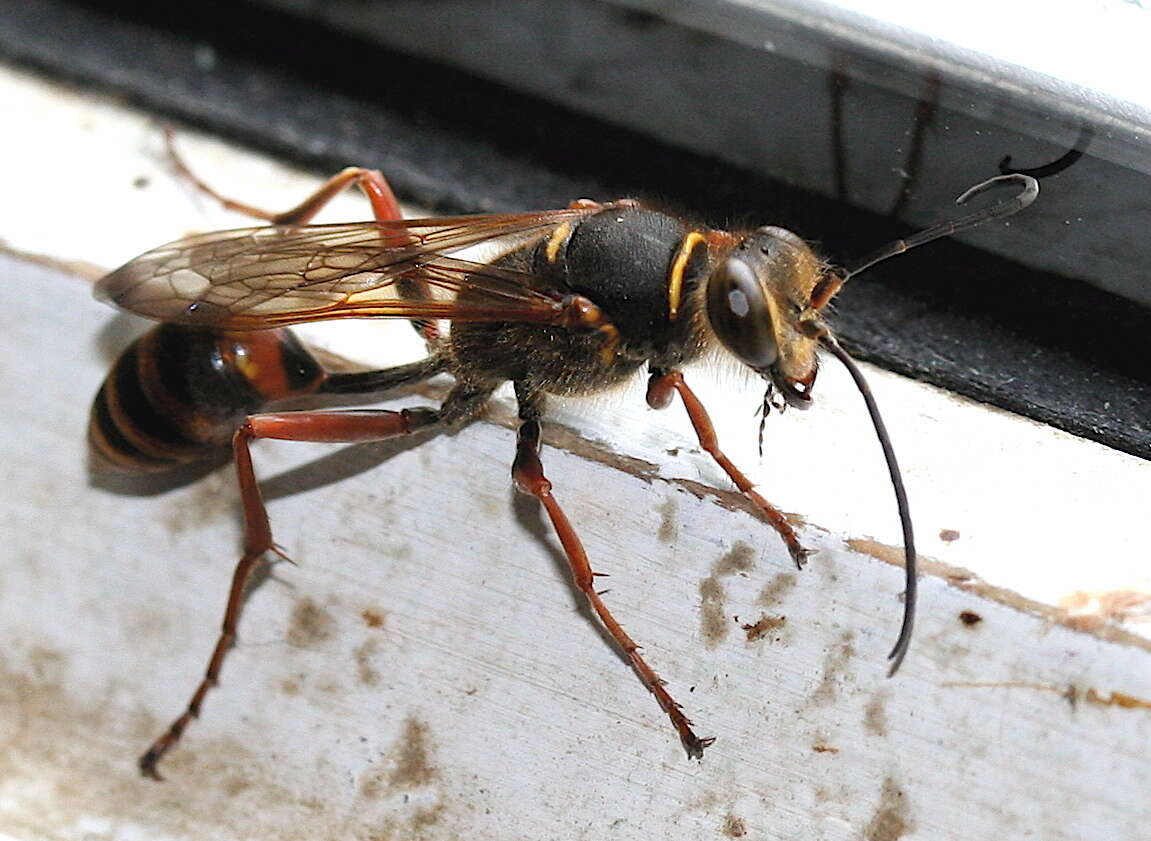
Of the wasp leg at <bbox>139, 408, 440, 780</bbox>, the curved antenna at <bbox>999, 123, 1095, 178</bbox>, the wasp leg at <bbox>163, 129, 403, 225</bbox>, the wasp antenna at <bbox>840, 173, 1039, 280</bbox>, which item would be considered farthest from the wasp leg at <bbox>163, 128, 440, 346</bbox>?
the curved antenna at <bbox>999, 123, 1095, 178</bbox>

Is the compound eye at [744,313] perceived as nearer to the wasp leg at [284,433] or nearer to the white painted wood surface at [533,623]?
the white painted wood surface at [533,623]

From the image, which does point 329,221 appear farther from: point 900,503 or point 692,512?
point 900,503

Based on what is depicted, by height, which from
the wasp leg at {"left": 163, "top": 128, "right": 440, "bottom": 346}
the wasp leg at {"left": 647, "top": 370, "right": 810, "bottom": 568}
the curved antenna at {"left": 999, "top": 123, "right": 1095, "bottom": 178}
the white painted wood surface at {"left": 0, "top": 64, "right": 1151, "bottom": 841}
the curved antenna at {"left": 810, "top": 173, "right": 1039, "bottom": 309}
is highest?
the curved antenna at {"left": 999, "top": 123, "right": 1095, "bottom": 178}

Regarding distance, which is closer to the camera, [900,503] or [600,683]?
[900,503]

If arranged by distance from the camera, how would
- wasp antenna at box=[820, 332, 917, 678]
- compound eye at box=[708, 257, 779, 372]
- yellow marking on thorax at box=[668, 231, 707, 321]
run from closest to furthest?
wasp antenna at box=[820, 332, 917, 678] → compound eye at box=[708, 257, 779, 372] → yellow marking on thorax at box=[668, 231, 707, 321]

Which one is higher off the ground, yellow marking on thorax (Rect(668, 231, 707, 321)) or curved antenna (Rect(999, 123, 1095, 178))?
curved antenna (Rect(999, 123, 1095, 178))

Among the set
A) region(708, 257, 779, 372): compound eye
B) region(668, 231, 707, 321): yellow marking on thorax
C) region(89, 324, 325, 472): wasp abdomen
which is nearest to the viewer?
region(708, 257, 779, 372): compound eye

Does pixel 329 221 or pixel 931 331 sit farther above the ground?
pixel 931 331

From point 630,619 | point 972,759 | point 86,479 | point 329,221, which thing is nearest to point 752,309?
point 630,619

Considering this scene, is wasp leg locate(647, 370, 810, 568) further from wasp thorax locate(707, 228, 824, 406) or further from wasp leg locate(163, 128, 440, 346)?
wasp leg locate(163, 128, 440, 346)
